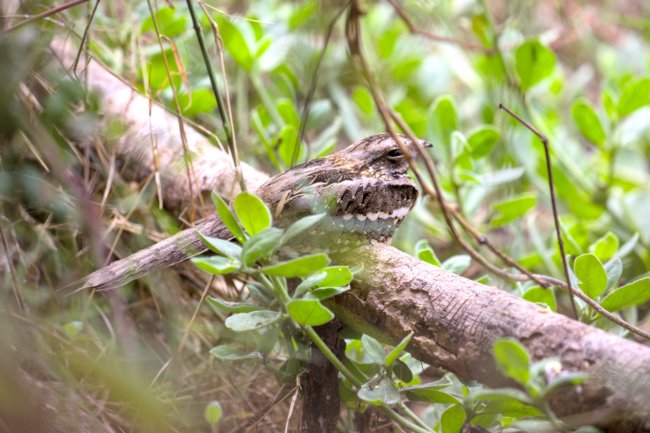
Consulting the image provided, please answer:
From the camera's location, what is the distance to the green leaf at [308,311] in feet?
4.94

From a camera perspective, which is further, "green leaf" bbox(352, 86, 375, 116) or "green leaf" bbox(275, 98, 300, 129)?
"green leaf" bbox(352, 86, 375, 116)

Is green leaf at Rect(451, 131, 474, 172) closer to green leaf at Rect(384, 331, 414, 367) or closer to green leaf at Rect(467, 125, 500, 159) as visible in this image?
green leaf at Rect(467, 125, 500, 159)

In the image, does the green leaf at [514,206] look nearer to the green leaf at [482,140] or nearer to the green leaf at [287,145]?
the green leaf at [482,140]

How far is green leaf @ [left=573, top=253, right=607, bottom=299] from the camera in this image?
1700 millimetres

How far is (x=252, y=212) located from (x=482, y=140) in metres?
1.53

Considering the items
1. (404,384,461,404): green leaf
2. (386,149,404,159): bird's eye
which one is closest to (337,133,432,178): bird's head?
(386,149,404,159): bird's eye

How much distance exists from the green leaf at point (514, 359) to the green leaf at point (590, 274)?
19.4 inches

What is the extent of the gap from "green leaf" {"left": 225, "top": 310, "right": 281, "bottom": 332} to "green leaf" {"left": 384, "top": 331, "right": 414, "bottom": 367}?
27 cm

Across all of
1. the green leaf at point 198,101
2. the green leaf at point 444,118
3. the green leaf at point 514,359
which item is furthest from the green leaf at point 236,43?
the green leaf at point 514,359

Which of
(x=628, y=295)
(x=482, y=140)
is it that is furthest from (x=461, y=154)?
(x=628, y=295)

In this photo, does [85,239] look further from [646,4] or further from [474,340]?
[646,4]

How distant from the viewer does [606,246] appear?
242cm

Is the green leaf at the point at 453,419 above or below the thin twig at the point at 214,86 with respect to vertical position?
below

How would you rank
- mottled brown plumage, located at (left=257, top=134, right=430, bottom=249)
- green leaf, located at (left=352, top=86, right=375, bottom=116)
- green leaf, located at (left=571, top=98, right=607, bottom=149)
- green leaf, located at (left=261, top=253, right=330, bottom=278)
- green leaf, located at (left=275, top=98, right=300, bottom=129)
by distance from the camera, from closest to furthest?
green leaf, located at (left=261, top=253, right=330, bottom=278)
mottled brown plumage, located at (left=257, top=134, right=430, bottom=249)
green leaf, located at (left=275, top=98, right=300, bottom=129)
green leaf, located at (left=571, top=98, right=607, bottom=149)
green leaf, located at (left=352, top=86, right=375, bottom=116)
